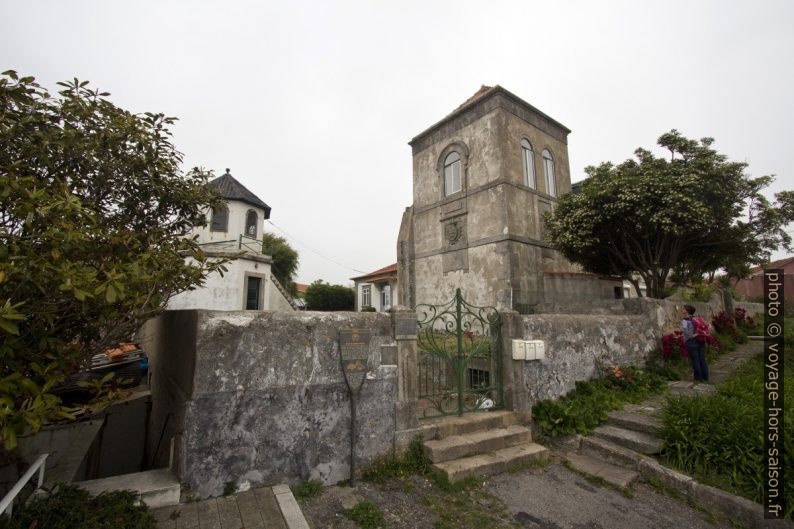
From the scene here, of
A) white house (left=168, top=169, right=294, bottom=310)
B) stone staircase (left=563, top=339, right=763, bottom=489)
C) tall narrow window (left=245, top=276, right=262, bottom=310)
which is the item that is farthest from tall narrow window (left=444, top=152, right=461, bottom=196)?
stone staircase (left=563, top=339, right=763, bottom=489)

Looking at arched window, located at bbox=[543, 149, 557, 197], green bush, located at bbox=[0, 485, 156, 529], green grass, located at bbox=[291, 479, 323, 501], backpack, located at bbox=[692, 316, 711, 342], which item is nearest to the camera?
green bush, located at bbox=[0, 485, 156, 529]

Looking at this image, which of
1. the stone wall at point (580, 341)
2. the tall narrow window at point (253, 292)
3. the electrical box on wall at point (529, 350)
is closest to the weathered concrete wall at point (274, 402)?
the electrical box on wall at point (529, 350)

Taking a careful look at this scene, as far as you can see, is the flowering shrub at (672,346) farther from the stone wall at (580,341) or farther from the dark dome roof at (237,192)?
the dark dome roof at (237,192)

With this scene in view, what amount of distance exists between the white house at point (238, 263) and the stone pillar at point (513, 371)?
13734 mm

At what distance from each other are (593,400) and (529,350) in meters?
1.56

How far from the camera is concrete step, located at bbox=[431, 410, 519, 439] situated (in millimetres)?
4888

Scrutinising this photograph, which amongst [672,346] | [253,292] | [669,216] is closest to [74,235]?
[672,346]

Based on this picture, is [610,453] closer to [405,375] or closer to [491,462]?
[491,462]

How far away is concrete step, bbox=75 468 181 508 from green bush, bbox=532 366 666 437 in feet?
16.1

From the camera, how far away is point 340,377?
13.8 feet

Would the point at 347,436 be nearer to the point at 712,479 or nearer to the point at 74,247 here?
the point at 74,247

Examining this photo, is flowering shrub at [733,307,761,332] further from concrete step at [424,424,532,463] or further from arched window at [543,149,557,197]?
concrete step at [424,424,532,463]

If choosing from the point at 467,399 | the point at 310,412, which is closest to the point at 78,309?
the point at 310,412

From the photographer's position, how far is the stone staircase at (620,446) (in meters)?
4.50
